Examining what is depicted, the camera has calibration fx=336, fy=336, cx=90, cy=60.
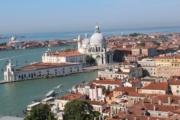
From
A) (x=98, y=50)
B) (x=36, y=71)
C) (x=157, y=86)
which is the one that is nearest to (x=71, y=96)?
(x=157, y=86)

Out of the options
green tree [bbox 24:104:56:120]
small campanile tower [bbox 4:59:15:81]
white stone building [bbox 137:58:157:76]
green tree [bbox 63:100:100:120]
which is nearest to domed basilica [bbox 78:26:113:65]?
white stone building [bbox 137:58:157:76]

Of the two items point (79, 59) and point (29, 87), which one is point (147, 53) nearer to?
point (79, 59)

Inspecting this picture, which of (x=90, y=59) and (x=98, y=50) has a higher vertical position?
(x=98, y=50)

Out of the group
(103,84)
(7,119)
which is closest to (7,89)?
(103,84)

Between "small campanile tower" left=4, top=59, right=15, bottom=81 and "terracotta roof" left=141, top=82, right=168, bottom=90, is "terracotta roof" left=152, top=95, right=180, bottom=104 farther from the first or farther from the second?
"small campanile tower" left=4, top=59, right=15, bottom=81

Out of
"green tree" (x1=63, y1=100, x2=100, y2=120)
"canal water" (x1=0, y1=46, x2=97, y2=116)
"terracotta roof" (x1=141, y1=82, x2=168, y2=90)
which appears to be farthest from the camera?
"canal water" (x1=0, y1=46, x2=97, y2=116)

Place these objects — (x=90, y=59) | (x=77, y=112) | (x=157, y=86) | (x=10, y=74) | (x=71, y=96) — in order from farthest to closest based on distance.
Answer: (x=90, y=59) → (x=10, y=74) → (x=71, y=96) → (x=157, y=86) → (x=77, y=112)

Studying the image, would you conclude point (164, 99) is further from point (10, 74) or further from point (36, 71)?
point (36, 71)

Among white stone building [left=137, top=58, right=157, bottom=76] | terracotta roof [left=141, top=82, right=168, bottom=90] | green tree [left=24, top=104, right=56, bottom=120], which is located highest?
green tree [left=24, top=104, right=56, bottom=120]
